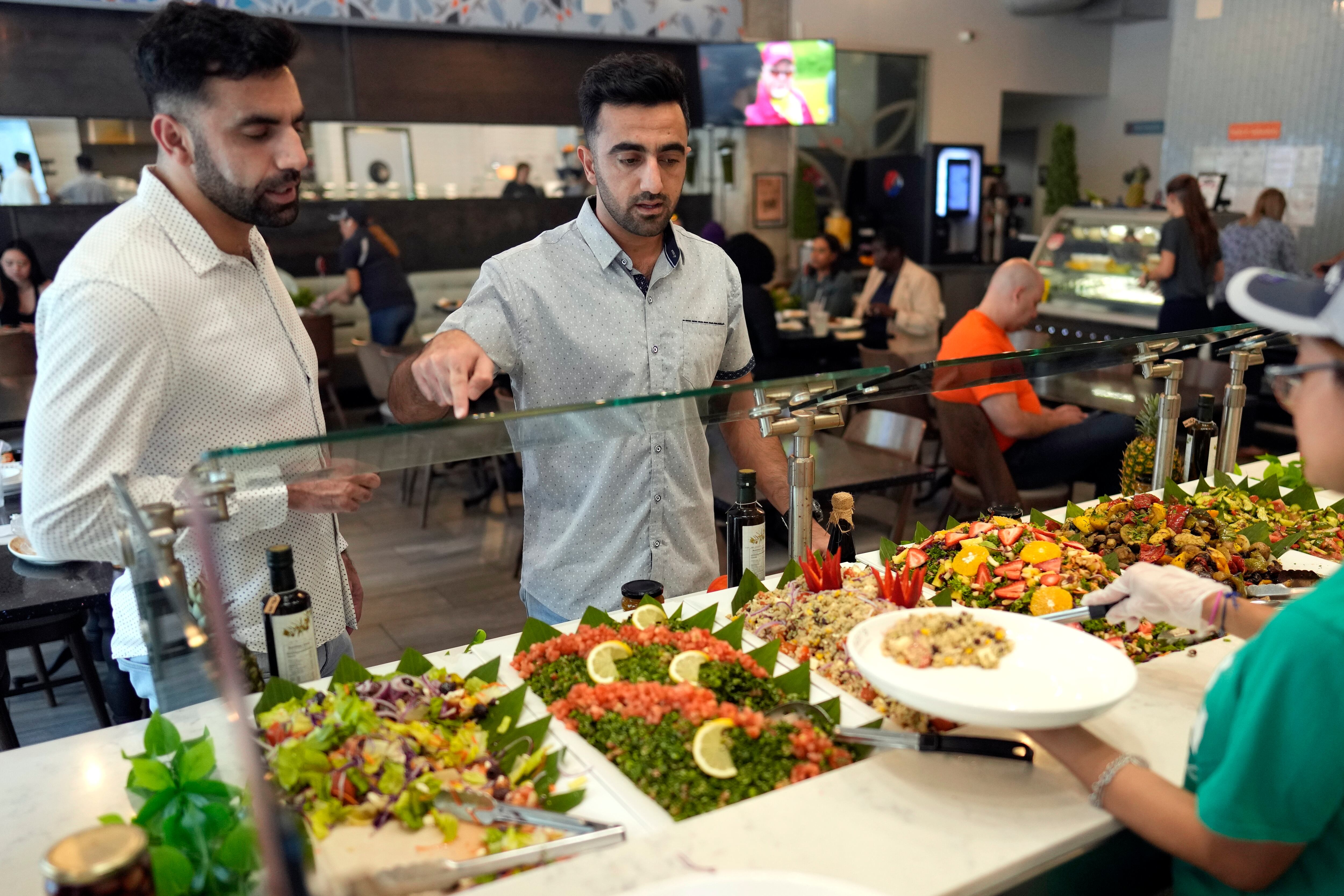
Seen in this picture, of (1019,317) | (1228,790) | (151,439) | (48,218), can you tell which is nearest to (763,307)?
(1019,317)

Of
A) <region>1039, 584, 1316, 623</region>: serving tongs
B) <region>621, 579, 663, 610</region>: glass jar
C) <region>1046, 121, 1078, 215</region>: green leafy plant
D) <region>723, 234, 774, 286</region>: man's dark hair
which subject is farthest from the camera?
<region>1046, 121, 1078, 215</region>: green leafy plant

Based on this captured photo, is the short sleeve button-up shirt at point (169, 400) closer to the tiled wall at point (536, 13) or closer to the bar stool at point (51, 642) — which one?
the bar stool at point (51, 642)

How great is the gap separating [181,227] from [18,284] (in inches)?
230

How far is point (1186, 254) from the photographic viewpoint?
249 inches

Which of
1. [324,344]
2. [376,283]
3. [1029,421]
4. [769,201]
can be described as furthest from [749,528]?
[769,201]

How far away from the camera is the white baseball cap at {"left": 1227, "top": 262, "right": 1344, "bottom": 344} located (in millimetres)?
1059

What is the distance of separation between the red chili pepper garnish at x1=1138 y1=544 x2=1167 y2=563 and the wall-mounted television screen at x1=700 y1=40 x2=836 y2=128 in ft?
26.6

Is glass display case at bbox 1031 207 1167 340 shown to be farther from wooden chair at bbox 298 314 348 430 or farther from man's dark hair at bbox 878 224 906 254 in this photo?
wooden chair at bbox 298 314 348 430

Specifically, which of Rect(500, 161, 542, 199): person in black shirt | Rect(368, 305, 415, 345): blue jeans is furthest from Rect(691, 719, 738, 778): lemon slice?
Rect(500, 161, 542, 199): person in black shirt

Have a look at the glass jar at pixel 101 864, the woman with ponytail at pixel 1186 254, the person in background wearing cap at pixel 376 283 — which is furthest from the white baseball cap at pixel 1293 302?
the person in background wearing cap at pixel 376 283

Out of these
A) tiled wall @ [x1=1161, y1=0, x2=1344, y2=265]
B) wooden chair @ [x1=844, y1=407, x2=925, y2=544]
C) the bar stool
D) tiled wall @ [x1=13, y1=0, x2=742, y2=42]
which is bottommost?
the bar stool

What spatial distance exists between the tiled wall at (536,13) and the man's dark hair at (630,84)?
6342 mm

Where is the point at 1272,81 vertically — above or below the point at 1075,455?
above

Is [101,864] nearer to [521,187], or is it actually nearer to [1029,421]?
[1029,421]
